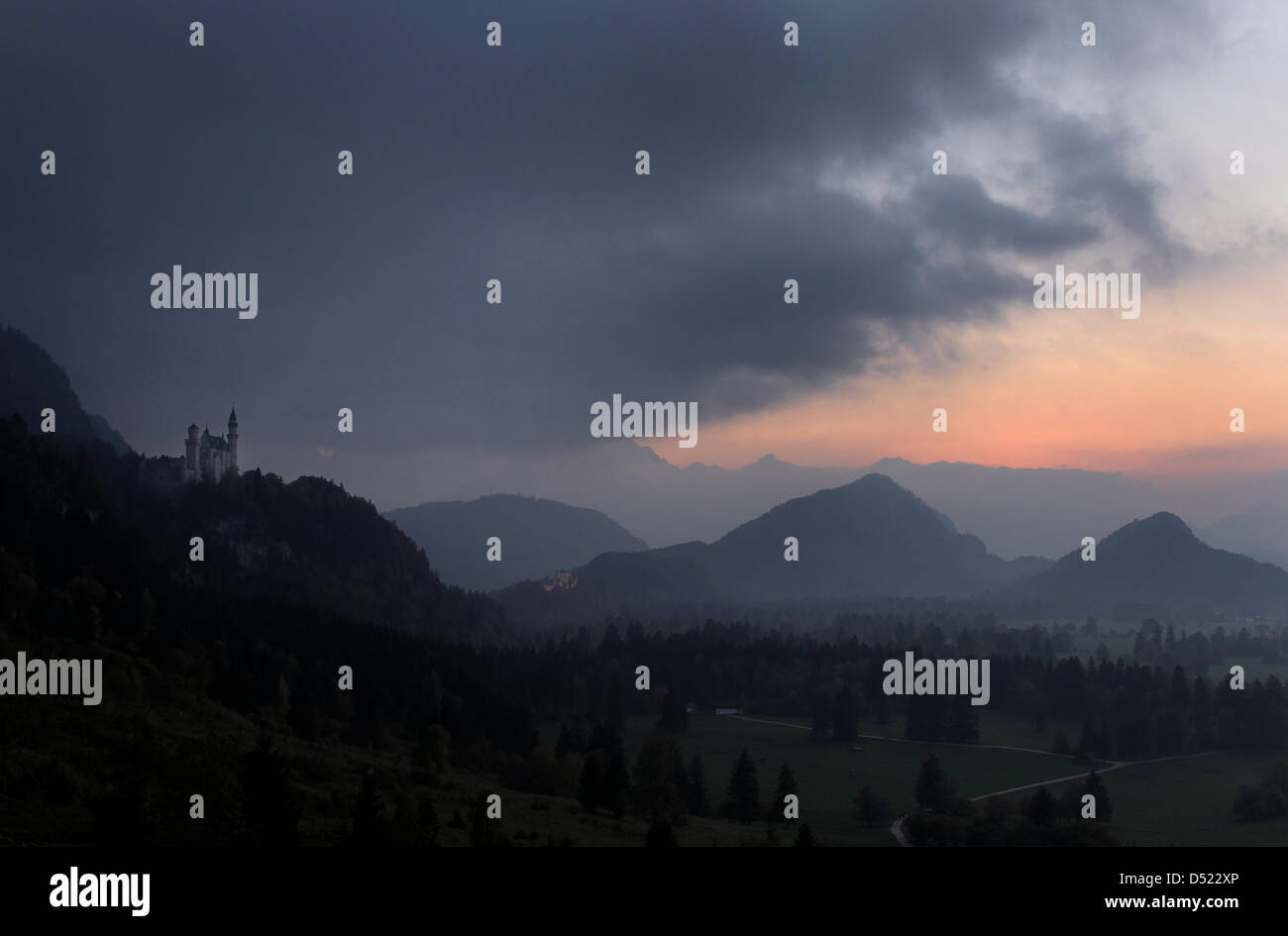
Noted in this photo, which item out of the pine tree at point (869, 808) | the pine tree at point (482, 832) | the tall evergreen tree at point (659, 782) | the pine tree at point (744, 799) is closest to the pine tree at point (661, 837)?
the pine tree at point (482, 832)

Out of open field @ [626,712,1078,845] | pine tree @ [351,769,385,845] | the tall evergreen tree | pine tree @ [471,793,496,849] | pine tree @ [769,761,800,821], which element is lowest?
open field @ [626,712,1078,845]

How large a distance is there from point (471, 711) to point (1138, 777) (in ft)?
317

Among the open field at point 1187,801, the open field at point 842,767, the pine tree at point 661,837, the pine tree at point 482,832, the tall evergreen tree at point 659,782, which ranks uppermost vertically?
the pine tree at point 482,832

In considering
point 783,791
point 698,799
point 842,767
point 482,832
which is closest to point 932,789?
point 783,791

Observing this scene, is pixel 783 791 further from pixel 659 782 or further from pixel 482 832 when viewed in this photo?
pixel 482 832

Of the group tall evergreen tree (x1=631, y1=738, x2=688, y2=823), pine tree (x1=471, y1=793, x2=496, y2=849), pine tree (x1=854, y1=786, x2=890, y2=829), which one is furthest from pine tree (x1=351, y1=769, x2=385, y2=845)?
pine tree (x1=854, y1=786, x2=890, y2=829)

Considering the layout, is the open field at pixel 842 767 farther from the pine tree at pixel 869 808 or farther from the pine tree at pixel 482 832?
the pine tree at pixel 482 832

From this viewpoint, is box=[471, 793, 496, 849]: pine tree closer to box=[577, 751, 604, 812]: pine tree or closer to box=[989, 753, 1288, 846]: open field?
box=[577, 751, 604, 812]: pine tree

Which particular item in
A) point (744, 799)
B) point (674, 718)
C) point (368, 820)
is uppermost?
point (368, 820)

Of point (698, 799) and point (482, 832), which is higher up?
point (482, 832)
